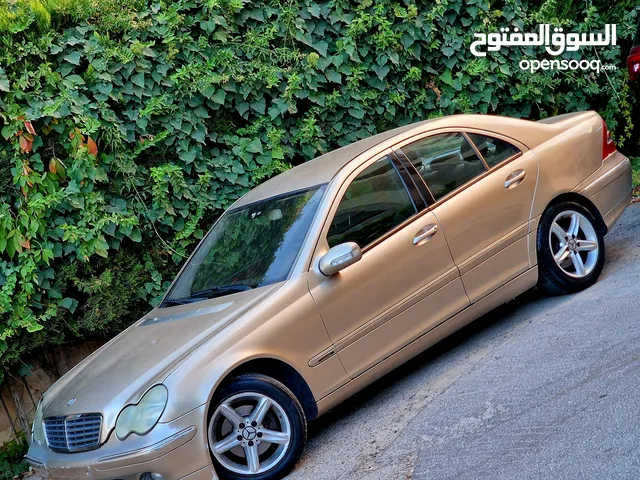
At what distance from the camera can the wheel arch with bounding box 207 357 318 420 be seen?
14.9ft

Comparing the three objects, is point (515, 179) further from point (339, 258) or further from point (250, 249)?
point (250, 249)

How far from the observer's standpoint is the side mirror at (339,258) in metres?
4.68

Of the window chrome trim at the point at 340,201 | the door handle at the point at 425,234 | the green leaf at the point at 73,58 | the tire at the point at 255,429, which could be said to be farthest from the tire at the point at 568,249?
the green leaf at the point at 73,58

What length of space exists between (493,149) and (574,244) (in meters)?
0.99

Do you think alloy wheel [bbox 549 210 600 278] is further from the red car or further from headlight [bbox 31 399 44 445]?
headlight [bbox 31 399 44 445]

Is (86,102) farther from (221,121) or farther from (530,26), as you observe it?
(530,26)

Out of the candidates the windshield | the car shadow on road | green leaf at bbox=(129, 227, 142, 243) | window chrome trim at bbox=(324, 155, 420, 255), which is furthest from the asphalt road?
green leaf at bbox=(129, 227, 142, 243)

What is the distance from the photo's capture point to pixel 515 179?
5.71 m

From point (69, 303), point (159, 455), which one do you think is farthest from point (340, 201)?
point (69, 303)

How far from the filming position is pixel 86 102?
6793 millimetres

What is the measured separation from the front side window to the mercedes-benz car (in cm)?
1

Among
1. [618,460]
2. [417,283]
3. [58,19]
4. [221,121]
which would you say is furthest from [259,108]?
[618,460]

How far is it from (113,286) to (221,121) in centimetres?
187

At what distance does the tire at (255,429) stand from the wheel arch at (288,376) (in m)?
0.11
